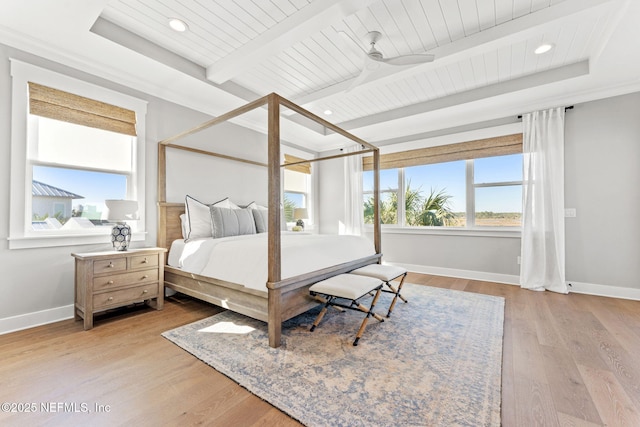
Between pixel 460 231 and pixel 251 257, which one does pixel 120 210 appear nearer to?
pixel 251 257

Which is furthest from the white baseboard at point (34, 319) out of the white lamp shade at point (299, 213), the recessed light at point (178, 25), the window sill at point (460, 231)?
the window sill at point (460, 231)

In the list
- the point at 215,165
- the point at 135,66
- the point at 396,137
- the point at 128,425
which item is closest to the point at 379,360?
the point at 128,425

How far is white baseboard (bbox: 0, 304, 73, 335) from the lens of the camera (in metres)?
2.32

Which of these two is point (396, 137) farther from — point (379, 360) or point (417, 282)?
point (379, 360)

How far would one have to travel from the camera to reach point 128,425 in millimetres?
1287

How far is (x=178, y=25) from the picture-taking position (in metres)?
2.45

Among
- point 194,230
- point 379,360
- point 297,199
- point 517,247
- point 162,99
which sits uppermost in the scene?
point 162,99

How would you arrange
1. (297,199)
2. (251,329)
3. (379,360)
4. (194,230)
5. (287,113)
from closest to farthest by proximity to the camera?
1. (379,360)
2. (251,329)
3. (194,230)
4. (287,113)
5. (297,199)

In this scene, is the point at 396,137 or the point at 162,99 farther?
the point at 396,137

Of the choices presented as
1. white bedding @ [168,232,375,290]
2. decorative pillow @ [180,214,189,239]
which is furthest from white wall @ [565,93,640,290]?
decorative pillow @ [180,214,189,239]

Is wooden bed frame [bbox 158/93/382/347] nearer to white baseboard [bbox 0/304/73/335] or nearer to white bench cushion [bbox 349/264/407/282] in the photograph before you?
white bench cushion [bbox 349/264/407/282]

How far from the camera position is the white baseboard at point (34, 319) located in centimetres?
232

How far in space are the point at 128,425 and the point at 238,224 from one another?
7.64 feet

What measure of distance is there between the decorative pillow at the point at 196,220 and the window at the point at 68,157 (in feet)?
1.63
